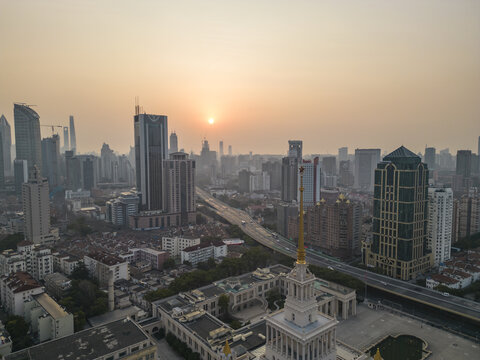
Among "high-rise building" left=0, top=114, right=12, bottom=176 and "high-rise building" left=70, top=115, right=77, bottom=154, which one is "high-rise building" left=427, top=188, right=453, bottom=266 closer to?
"high-rise building" left=0, top=114, right=12, bottom=176

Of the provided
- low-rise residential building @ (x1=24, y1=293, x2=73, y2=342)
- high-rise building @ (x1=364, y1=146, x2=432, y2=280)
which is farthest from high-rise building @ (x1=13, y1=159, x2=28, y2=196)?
high-rise building @ (x1=364, y1=146, x2=432, y2=280)

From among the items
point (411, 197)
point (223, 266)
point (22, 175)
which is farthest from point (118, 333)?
point (22, 175)

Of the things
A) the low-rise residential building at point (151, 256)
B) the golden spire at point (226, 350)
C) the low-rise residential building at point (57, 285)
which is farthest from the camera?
the low-rise residential building at point (151, 256)

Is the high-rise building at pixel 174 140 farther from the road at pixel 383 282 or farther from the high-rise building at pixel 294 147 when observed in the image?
the road at pixel 383 282

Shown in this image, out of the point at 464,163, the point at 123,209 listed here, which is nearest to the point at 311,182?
the point at 123,209

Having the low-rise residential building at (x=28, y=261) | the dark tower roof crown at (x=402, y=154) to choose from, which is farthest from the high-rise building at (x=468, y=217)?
the low-rise residential building at (x=28, y=261)

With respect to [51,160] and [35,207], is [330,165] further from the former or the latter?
[35,207]

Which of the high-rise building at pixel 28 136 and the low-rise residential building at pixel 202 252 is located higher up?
the high-rise building at pixel 28 136
